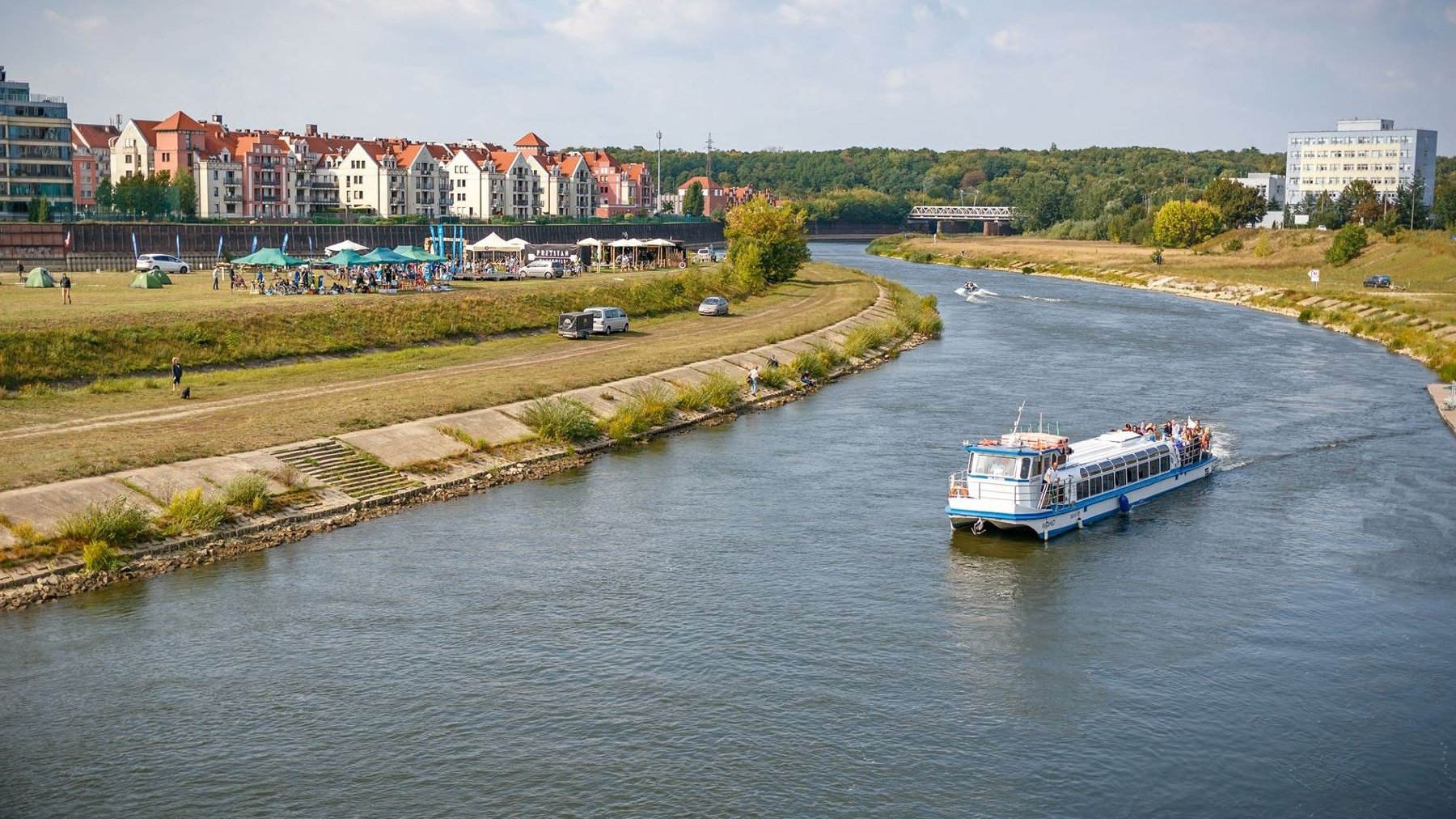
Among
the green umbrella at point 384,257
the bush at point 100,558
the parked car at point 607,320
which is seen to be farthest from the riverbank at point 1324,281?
the bush at point 100,558

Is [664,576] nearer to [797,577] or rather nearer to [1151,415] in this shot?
[797,577]

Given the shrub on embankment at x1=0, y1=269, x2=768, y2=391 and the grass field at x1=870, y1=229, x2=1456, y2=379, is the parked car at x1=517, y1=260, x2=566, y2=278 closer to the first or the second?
the shrub on embankment at x1=0, y1=269, x2=768, y2=391

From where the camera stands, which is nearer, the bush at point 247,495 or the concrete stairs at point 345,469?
the bush at point 247,495

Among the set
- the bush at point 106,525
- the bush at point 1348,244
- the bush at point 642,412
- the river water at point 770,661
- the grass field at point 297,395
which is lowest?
the river water at point 770,661

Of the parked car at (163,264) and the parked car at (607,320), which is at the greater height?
the parked car at (163,264)

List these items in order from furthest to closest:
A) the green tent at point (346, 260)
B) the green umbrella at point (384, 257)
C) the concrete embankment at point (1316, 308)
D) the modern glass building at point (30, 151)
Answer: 1. the modern glass building at point (30, 151)
2. the concrete embankment at point (1316, 308)
3. the green umbrella at point (384, 257)
4. the green tent at point (346, 260)

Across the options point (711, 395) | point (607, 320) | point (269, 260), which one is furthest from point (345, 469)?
point (269, 260)

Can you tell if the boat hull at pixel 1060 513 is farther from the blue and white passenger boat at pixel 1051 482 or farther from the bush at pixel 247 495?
the bush at pixel 247 495
